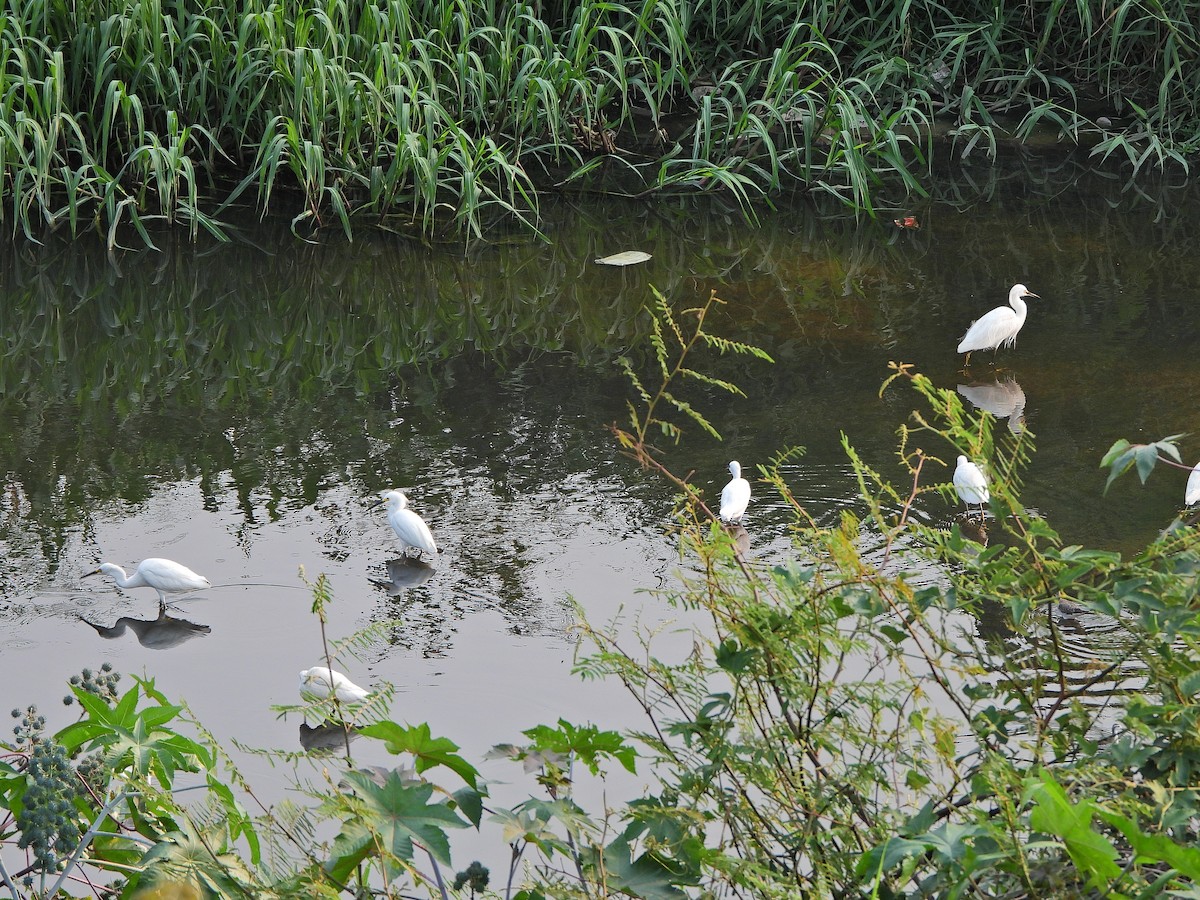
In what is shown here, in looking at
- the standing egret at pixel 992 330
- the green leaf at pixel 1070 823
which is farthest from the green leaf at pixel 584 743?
the standing egret at pixel 992 330

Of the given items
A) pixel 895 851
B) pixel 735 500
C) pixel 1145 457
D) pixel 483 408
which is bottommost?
pixel 483 408

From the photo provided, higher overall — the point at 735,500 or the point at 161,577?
the point at 735,500

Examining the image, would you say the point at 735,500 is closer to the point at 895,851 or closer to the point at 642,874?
the point at 642,874

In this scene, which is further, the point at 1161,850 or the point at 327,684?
the point at 327,684

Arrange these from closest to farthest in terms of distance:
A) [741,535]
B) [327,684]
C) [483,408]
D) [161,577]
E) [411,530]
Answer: [327,684]
[161,577]
[411,530]
[741,535]
[483,408]

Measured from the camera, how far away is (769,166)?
7.57 meters

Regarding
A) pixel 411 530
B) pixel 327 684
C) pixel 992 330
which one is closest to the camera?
pixel 327 684

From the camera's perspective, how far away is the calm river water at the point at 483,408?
11.9 ft

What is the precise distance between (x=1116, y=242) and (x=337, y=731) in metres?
4.86

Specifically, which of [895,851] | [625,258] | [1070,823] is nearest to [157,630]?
[895,851]

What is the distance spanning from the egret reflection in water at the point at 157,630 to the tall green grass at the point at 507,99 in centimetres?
296

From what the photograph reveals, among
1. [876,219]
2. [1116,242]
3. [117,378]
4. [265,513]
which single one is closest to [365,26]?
[117,378]

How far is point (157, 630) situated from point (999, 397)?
3.11 meters

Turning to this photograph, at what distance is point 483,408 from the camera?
4973 mm
